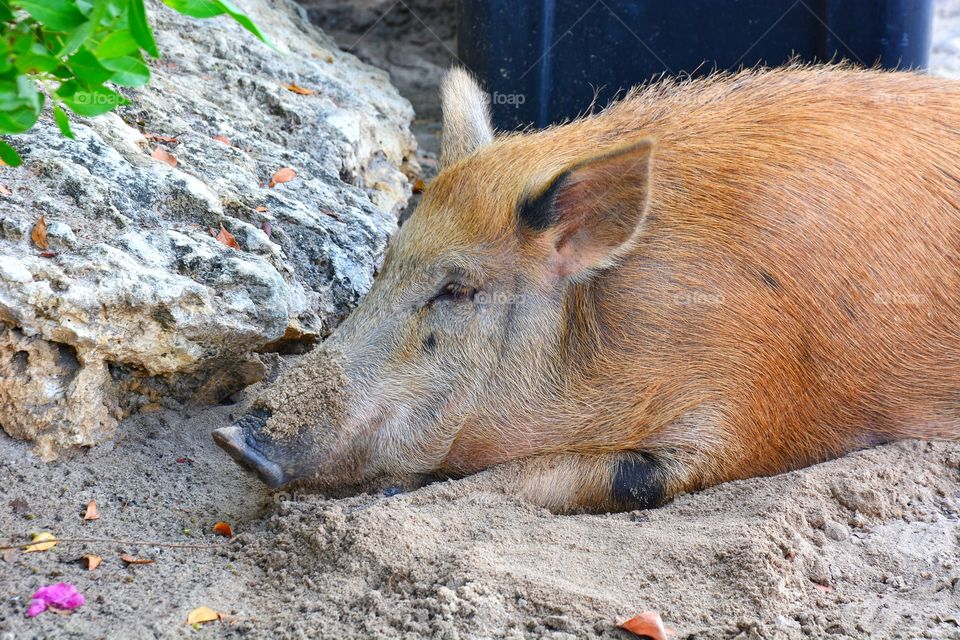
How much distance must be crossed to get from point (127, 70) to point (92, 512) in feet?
5.96

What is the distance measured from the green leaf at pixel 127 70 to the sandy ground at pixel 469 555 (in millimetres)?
1577

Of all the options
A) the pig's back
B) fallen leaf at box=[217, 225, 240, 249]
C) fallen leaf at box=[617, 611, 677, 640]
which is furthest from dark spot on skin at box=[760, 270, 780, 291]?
fallen leaf at box=[217, 225, 240, 249]

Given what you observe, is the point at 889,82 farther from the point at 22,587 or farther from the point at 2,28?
the point at 22,587

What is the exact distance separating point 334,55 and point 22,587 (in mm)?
5635

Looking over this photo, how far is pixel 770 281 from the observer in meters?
4.34

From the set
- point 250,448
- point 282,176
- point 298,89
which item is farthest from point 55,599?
point 298,89

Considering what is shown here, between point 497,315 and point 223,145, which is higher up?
point 223,145

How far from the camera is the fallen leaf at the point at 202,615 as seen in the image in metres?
3.07

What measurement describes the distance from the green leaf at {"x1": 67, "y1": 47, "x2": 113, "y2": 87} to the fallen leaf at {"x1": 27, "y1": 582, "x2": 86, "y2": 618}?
1558mm

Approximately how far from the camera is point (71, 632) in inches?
116

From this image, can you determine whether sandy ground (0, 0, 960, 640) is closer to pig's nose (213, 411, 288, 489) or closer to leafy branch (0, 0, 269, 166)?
pig's nose (213, 411, 288, 489)

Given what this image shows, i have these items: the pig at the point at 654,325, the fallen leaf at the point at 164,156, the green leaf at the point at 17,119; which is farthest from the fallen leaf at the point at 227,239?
the green leaf at the point at 17,119

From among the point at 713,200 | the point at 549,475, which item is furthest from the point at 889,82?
the point at 549,475

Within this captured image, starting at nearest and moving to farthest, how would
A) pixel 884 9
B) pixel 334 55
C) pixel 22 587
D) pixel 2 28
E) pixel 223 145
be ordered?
1. pixel 2 28
2. pixel 22 587
3. pixel 223 145
4. pixel 884 9
5. pixel 334 55
